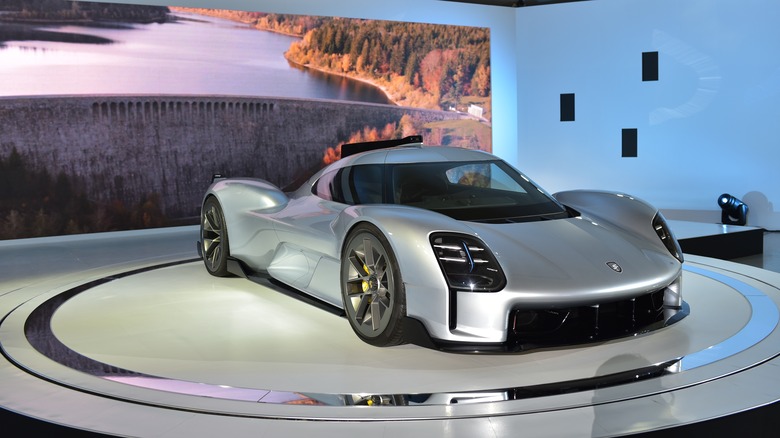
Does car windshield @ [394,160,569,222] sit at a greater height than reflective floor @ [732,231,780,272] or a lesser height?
greater

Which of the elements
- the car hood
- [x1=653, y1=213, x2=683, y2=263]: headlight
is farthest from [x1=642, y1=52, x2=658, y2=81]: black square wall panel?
the car hood

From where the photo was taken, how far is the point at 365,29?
9812 millimetres

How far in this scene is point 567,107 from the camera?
10484 mm

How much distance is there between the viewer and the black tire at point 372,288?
11.0 feet

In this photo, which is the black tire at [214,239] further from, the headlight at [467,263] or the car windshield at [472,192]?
the headlight at [467,263]

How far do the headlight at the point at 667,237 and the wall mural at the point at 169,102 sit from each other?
574 centimetres

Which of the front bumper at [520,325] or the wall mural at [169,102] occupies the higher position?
the wall mural at [169,102]

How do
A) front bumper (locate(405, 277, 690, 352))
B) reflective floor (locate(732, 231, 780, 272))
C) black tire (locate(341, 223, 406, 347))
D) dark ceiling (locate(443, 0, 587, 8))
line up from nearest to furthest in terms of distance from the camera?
1. front bumper (locate(405, 277, 690, 352))
2. black tire (locate(341, 223, 406, 347))
3. reflective floor (locate(732, 231, 780, 272))
4. dark ceiling (locate(443, 0, 587, 8))

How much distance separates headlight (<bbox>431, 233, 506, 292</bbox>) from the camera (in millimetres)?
3186

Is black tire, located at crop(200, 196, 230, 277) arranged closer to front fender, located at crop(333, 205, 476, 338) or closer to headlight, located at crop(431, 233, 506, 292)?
front fender, located at crop(333, 205, 476, 338)

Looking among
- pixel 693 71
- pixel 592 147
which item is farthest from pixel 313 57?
pixel 693 71

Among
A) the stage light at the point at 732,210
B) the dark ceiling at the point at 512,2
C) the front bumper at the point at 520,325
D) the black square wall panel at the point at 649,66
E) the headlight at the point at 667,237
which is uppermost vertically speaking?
the dark ceiling at the point at 512,2

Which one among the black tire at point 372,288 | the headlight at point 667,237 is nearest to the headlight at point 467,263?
the black tire at point 372,288

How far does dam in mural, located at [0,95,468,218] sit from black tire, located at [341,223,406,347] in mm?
5186
